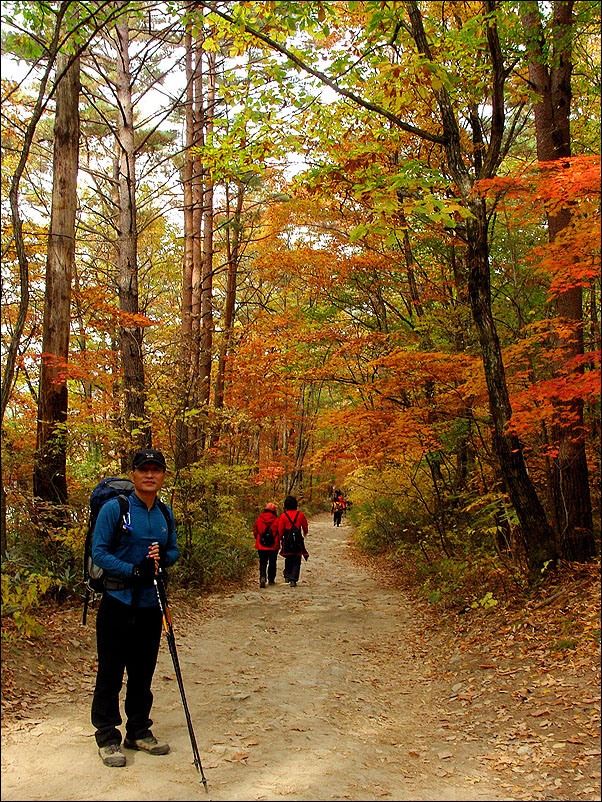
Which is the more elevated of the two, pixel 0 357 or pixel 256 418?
pixel 0 357

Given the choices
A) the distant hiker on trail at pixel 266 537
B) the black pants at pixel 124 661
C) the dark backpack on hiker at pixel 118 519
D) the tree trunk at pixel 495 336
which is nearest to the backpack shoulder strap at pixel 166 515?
the dark backpack on hiker at pixel 118 519

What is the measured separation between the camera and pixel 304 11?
5.32 metres

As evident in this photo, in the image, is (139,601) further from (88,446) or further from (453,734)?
(88,446)

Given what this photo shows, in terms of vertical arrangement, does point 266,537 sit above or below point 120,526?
below

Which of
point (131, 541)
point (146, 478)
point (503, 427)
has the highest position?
point (503, 427)

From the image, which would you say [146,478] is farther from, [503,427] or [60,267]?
[60,267]

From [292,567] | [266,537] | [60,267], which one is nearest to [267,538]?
[266,537]

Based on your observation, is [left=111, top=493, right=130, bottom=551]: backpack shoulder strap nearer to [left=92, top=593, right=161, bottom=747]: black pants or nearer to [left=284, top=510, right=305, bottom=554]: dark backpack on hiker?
[left=92, top=593, right=161, bottom=747]: black pants

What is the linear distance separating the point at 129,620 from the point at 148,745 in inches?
31.3

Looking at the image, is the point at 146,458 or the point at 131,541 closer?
the point at 131,541

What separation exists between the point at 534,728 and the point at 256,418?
421 inches

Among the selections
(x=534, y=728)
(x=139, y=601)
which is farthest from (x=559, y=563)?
(x=139, y=601)

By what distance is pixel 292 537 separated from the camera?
428 inches

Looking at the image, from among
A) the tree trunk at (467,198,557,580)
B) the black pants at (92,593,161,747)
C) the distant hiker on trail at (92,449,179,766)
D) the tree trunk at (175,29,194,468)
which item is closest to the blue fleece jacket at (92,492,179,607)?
the distant hiker on trail at (92,449,179,766)
